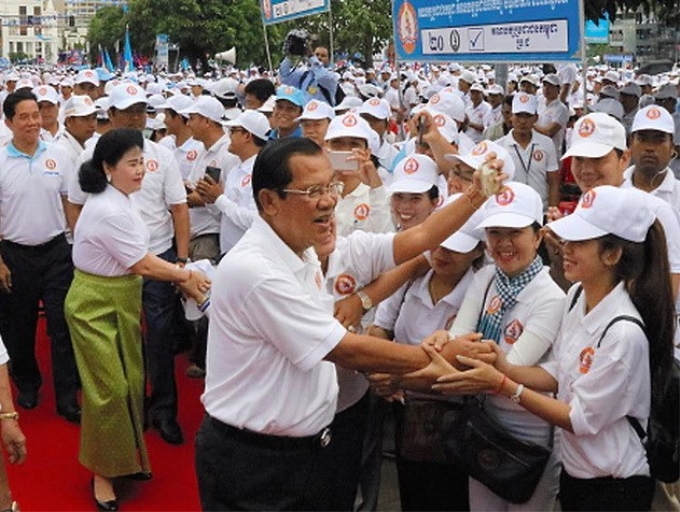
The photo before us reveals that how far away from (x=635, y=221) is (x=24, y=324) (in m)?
4.01

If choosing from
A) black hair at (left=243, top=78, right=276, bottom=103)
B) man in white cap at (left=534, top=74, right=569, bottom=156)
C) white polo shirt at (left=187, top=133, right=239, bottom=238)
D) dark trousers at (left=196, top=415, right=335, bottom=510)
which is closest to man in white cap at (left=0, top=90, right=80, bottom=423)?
white polo shirt at (left=187, top=133, right=239, bottom=238)

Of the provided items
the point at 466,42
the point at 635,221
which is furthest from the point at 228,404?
the point at 466,42

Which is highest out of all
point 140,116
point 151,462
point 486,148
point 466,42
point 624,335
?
point 466,42

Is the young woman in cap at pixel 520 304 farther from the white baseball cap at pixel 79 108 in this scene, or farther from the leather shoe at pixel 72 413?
the white baseball cap at pixel 79 108

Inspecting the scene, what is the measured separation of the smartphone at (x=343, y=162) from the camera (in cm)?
386

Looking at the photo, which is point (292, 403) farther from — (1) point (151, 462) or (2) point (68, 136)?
(2) point (68, 136)

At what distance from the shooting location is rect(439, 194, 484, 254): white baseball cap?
9.68 feet

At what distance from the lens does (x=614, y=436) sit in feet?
7.83

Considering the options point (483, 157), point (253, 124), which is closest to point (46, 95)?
point (253, 124)

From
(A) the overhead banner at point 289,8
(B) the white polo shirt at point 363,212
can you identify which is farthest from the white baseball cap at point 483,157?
(A) the overhead banner at point 289,8

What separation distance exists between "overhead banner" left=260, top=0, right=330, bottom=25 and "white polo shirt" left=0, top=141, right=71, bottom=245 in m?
3.62

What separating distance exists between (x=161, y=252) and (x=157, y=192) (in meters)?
0.35

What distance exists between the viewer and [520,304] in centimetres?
271

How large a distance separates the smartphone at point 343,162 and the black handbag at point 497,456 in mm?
1499
